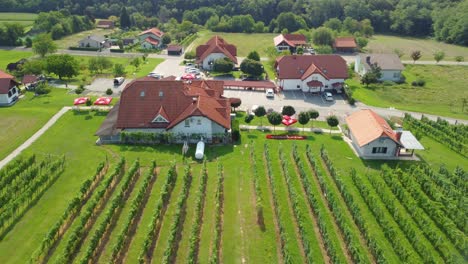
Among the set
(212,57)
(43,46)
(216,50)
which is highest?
(216,50)

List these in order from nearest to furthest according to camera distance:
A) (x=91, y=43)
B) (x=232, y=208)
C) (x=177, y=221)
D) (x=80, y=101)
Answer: (x=177, y=221)
(x=232, y=208)
(x=80, y=101)
(x=91, y=43)

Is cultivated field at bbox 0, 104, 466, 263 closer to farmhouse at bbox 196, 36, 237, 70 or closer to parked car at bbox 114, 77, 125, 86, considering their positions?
parked car at bbox 114, 77, 125, 86

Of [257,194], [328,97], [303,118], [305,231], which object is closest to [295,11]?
[328,97]

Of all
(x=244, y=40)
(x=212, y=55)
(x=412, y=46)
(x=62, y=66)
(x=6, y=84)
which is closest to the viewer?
(x=6, y=84)

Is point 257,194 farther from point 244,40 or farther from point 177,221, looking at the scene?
point 244,40

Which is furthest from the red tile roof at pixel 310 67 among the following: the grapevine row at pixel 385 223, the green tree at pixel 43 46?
the green tree at pixel 43 46

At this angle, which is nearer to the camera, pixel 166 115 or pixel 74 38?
pixel 166 115

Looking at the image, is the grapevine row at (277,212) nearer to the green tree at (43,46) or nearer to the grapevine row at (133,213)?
the grapevine row at (133,213)

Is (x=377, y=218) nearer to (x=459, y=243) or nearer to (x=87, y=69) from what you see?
(x=459, y=243)

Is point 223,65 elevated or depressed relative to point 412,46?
elevated
